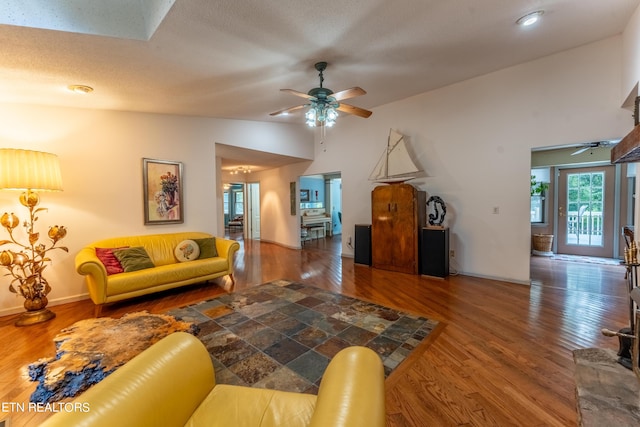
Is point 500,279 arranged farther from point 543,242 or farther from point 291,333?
point 291,333

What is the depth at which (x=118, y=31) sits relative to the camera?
2145 mm

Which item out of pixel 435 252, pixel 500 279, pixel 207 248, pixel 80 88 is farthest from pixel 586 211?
pixel 80 88

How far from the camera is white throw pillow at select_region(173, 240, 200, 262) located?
12.6 ft

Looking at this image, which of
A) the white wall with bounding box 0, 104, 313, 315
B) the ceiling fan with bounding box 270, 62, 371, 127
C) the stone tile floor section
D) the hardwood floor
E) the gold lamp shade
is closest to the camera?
the hardwood floor

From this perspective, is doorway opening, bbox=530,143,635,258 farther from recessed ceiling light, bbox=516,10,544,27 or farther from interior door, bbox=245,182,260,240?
interior door, bbox=245,182,260,240

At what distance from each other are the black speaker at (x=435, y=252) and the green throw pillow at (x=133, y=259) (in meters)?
4.09

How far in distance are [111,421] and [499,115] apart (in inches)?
200

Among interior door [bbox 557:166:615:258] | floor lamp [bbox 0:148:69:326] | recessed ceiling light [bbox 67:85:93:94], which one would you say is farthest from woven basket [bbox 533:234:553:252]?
floor lamp [bbox 0:148:69:326]

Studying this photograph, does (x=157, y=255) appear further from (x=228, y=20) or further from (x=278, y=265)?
(x=228, y=20)

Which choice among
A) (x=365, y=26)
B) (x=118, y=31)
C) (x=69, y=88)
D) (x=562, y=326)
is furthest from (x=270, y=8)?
(x=562, y=326)

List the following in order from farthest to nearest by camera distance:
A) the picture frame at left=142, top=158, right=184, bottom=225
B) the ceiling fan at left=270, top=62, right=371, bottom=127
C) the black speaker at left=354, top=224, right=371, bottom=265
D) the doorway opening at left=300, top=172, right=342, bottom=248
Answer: the doorway opening at left=300, top=172, right=342, bottom=248 < the black speaker at left=354, top=224, right=371, bottom=265 < the picture frame at left=142, top=158, right=184, bottom=225 < the ceiling fan at left=270, top=62, right=371, bottom=127

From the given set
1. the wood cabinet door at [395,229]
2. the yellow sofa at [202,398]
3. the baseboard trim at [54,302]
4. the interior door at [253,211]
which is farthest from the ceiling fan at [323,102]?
the interior door at [253,211]

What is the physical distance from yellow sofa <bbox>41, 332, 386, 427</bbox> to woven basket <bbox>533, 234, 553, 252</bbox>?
6.70 meters

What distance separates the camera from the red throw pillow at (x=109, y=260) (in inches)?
126
